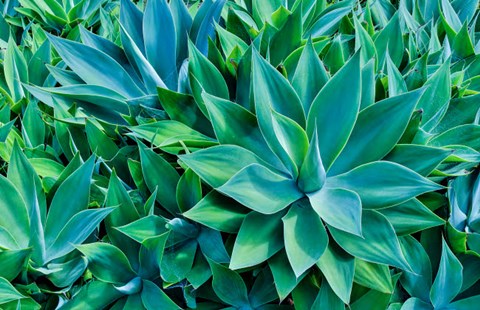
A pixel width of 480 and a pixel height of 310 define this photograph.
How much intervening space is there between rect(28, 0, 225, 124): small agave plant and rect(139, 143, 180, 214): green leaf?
18 centimetres

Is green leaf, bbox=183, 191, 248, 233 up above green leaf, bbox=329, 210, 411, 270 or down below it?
above

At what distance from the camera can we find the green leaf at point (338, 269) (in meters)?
0.92

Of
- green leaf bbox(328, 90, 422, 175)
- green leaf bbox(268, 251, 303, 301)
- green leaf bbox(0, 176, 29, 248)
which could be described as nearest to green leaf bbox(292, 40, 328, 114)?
green leaf bbox(328, 90, 422, 175)

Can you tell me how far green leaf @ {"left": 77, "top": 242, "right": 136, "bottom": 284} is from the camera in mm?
973

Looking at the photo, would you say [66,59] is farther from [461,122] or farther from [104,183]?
[461,122]

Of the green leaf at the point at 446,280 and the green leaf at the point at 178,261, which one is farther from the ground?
the green leaf at the point at 178,261

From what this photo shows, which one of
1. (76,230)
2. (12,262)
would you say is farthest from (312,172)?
(12,262)

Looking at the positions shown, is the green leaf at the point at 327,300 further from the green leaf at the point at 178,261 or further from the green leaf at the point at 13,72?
the green leaf at the point at 13,72

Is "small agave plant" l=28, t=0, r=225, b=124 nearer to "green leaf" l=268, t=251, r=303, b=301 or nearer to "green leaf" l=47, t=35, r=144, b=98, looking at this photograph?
"green leaf" l=47, t=35, r=144, b=98

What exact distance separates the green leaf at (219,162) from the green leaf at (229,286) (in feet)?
0.51

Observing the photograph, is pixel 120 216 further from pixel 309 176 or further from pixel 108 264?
pixel 309 176

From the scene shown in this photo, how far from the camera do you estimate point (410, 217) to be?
1002 mm

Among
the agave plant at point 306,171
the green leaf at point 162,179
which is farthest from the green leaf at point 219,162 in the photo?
the green leaf at point 162,179

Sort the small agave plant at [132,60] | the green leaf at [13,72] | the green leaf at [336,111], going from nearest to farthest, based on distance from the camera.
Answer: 1. the green leaf at [336,111]
2. the small agave plant at [132,60]
3. the green leaf at [13,72]
